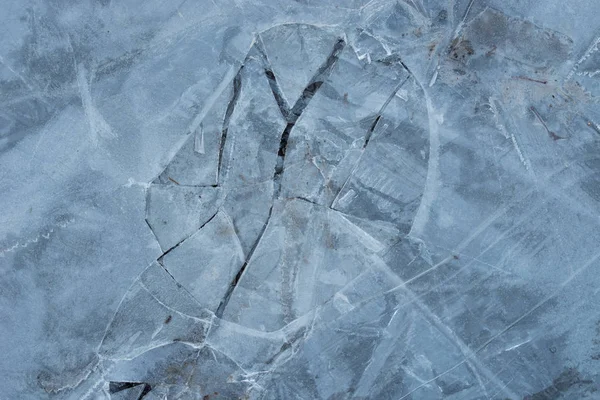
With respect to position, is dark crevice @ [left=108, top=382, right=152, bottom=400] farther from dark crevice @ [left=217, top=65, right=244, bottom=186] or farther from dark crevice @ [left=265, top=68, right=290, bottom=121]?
dark crevice @ [left=265, top=68, right=290, bottom=121]

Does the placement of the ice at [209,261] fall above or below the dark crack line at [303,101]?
below

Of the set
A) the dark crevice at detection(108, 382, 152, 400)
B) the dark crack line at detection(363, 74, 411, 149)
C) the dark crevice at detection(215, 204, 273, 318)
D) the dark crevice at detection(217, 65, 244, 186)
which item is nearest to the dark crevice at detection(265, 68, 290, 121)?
the dark crevice at detection(217, 65, 244, 186)

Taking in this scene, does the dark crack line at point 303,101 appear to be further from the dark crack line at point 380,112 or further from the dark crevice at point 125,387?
the dark crevice at point 125,387

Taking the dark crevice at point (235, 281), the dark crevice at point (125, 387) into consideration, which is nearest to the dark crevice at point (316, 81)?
the dark crevice at point (235, 281)

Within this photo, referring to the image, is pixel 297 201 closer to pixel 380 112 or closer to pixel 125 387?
pixel 380 112

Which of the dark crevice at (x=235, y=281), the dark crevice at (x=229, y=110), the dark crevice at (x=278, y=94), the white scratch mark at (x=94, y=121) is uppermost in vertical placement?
the dark crevice at (x=278, y=94)

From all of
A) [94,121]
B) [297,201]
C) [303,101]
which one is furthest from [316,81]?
[94,121]
